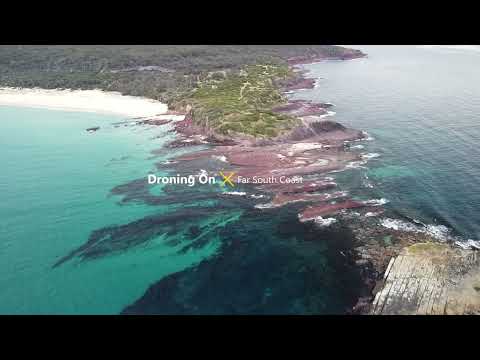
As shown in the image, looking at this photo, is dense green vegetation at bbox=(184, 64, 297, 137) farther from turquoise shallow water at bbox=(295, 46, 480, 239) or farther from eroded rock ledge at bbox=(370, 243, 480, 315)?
eroded rock ledge at bbox=(370, 243, 480, 315)

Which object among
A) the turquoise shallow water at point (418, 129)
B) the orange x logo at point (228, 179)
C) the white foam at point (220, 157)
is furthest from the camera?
the white foam at point (220, 157)

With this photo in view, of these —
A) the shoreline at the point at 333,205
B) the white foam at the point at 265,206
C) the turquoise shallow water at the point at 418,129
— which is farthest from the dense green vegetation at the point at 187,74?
the white foam at the point at 265,206

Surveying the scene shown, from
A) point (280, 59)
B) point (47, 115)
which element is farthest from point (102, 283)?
point (280, 59)

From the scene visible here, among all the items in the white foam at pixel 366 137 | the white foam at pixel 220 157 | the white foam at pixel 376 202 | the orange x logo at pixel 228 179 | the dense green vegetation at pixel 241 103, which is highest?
the dense green vegetation at pixel 241 103

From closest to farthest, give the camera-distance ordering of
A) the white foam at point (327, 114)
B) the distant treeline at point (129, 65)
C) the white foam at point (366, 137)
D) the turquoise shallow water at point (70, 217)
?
Answer: the turquoise shallow water at point (70, 217) < the white foam at point (366, 137) < the white foam at point (327, 114) < the distant treeline at point (129, 65)

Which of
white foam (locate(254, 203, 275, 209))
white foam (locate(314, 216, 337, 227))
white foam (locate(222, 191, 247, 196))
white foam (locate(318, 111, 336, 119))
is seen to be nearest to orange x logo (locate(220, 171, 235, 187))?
white foam (locate(222, 191, 247, 196))

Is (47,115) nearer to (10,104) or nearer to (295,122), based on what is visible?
(10,104)

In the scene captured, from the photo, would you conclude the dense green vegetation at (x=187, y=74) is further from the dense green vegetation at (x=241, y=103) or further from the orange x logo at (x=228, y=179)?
the orange x logo at (x=228, y=179)
